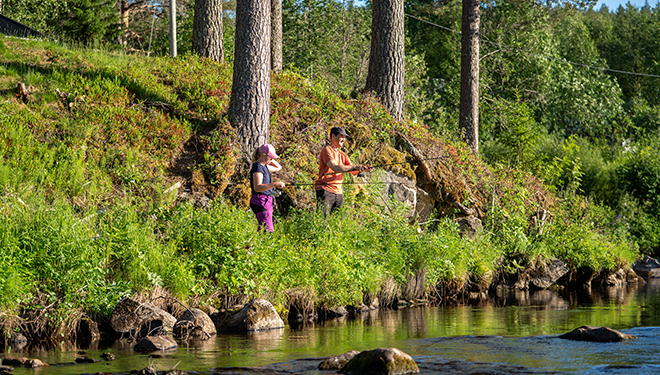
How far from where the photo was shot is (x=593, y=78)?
32344mm

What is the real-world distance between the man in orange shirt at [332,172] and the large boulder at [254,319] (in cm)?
258

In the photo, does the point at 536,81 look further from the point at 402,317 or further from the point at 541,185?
the point at 402,317

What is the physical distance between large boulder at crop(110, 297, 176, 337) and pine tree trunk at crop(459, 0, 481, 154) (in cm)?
1248

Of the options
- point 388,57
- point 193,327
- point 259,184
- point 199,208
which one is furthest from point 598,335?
point 388,57

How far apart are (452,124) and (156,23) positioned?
15015mm

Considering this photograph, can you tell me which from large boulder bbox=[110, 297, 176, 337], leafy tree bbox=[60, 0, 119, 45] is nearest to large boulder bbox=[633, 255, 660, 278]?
large boulder bbox=[110, 297, 176, 337]

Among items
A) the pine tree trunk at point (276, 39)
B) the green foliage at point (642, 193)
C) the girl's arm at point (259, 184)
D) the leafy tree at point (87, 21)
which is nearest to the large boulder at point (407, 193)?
the girl's arm at point (259, 184)

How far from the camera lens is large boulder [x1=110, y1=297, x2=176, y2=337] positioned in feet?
24.3

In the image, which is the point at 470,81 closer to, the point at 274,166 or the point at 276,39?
the point at 276,39

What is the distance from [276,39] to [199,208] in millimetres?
9128

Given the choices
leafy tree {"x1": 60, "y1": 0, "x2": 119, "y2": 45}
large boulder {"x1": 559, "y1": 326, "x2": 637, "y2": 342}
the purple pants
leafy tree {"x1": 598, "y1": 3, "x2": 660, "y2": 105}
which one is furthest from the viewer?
leafy tree {"x1": 598, "y1": 3, "x2": 660, "y2": 105}

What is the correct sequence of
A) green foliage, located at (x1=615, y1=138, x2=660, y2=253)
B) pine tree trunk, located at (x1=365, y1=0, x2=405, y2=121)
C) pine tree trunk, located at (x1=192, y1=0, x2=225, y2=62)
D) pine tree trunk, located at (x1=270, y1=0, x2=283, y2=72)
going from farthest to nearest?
green foliage, located at (x1=615, y1=138, x2=660, y2=253)
pine tree trunk, located at (x1=270, y1=0, x2=283, y2=72)
pine tree trunk, located at (x1=192, y1=0, x2=225, y2=62)
pine tree trunk, located at (x1=365, y1=0, x2=405, y2=121)

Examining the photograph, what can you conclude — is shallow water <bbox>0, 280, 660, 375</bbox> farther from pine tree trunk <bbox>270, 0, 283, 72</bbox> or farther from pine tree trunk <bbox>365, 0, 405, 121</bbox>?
pine tree trunk <bbox>270, 0, 283, 72</bbox>

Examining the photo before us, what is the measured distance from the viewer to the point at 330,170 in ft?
33.8
